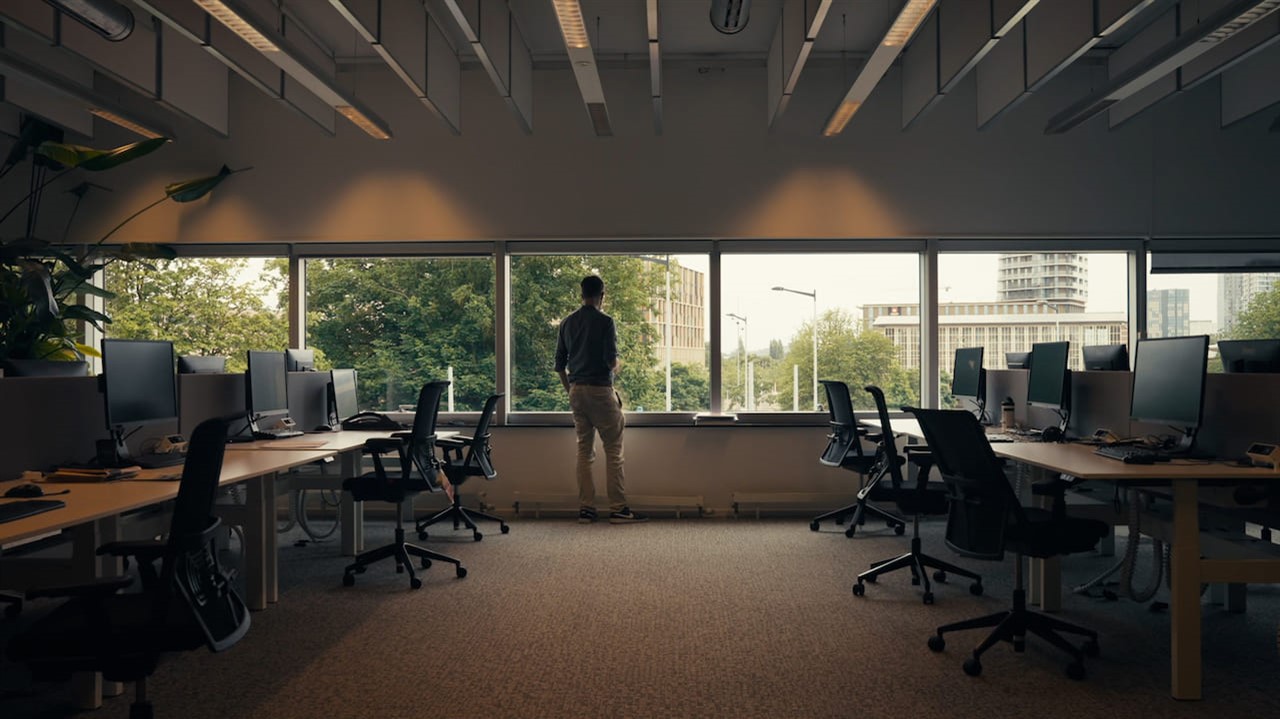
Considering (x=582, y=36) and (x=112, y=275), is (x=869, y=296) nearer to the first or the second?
(x=582, y=36)

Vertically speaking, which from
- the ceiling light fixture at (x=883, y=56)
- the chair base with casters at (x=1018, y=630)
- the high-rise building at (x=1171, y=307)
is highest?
the ceiling light fixture at (x=883, y=56)

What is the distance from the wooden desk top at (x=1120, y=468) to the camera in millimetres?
2924

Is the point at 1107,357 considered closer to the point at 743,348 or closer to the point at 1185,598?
the point at 1185,598

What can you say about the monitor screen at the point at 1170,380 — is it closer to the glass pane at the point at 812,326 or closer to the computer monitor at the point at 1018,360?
the computer monitor at the point at 1018,360

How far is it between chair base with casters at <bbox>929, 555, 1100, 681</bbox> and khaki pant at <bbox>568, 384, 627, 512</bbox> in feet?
10.8

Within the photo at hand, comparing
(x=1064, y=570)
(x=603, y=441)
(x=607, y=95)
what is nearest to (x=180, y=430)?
(x=603, y=441)

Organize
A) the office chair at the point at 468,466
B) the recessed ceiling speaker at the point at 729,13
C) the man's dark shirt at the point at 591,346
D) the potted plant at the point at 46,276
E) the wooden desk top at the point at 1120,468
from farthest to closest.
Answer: the man's dark shirt at the point at 591,346 → the office chair at the point at 468,466 → the potted plant at the point at 46,276 → the recessed ceiling speaker at the point at 729,13 → the wooden desk top at the point at 1120,468

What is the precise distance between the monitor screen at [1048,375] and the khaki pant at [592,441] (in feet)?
9.73

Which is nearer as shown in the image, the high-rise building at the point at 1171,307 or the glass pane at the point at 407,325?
the high-rise building at the point at 1171,307

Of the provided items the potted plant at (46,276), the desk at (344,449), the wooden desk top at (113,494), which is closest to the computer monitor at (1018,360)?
the desk at (344,449)

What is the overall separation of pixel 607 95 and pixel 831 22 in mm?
1882

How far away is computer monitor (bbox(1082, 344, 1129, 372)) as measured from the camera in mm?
4842

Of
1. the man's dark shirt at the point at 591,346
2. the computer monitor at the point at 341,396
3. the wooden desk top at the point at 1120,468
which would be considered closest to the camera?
the wooden desk top at the point at 1120,468

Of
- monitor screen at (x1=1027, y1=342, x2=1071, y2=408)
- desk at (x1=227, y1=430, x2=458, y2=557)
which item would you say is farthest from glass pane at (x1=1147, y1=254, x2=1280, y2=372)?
desk at (x1=227, y1=430, x2=458, y2=557)
